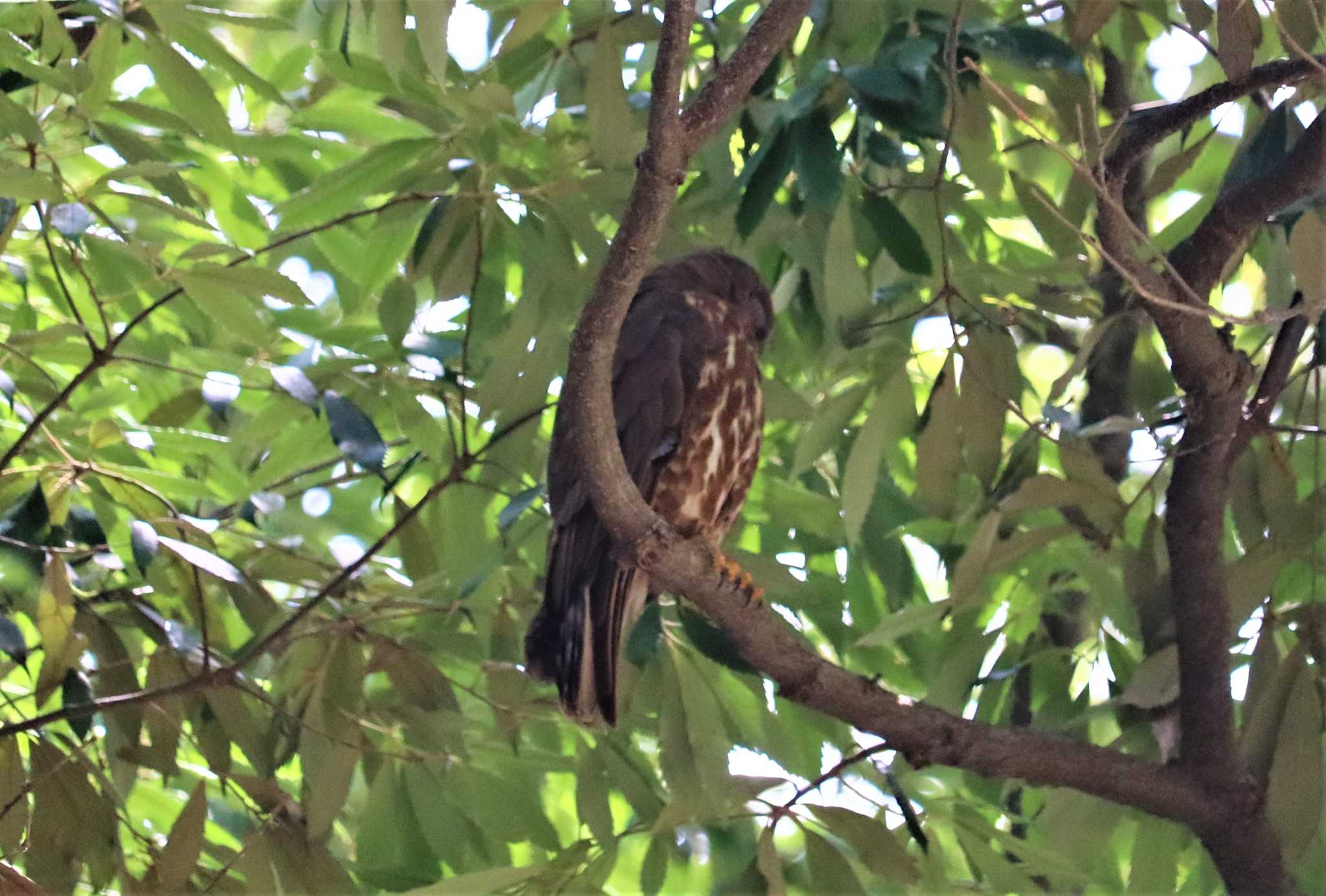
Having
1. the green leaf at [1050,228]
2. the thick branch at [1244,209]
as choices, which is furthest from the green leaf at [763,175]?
the thick branch at [1244,209]

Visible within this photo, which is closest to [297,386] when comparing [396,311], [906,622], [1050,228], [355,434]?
[355,434]

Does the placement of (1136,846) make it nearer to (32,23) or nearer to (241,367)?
(241,367)

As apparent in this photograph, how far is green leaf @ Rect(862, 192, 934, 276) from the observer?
261cm

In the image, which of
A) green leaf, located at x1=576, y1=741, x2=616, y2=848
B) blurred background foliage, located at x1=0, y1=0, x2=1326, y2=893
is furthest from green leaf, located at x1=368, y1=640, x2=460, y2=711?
green leaf, located at x1=576, y1=741, x2=616, y2=848

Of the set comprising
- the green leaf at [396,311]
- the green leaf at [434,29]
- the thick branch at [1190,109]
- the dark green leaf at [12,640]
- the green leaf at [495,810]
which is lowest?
the green leaf at [495,810]

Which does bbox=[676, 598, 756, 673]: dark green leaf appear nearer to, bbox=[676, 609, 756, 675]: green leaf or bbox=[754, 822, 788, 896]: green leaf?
bbox=[676, 609, 756, 675]: green leaf

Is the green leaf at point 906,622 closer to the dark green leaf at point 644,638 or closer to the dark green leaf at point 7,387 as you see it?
the dark green leaf at point 644,638

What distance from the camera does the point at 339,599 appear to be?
9.42 feet

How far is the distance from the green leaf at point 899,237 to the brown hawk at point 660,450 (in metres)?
0.59

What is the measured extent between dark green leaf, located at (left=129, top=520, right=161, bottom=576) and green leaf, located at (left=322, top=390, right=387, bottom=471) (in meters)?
0.34

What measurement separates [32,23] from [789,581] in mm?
1682

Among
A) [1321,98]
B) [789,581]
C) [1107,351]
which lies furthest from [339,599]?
[1321,98]

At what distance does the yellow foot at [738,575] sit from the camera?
254 cm

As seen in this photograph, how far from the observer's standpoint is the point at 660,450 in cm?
310
